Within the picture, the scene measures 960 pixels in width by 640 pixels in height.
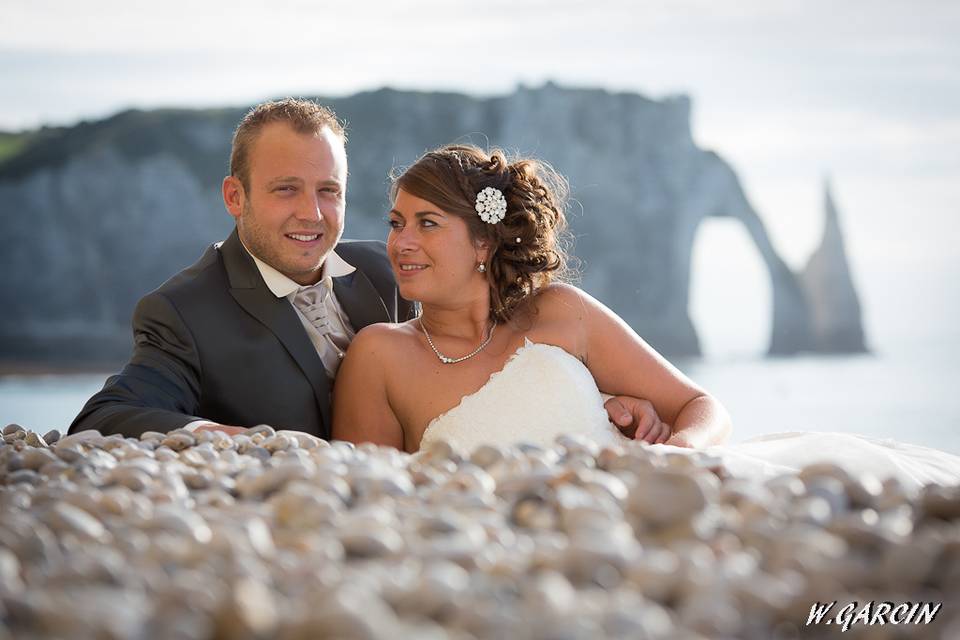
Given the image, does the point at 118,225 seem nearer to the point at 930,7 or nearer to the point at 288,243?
the point at 930,7

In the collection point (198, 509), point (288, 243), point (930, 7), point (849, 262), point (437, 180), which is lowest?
point (849, 262)

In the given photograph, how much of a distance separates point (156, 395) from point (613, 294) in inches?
1175

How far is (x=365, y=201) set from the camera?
31469 millimetres

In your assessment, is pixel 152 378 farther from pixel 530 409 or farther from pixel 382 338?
pixel 530 409

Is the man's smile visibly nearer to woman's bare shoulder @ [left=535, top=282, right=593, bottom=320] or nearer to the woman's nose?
the woman's nose

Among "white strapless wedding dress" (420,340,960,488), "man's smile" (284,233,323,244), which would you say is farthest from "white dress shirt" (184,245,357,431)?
"white strapless wedding dress" (420,340,960,488)

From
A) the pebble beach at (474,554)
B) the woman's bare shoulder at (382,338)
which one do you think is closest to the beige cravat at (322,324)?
the woman's bare shoulder at (382,338)

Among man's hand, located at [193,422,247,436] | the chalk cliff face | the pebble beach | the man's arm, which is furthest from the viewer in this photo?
the chalk cliff face

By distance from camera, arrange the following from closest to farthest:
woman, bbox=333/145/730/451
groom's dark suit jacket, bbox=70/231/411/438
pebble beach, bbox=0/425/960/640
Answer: pebble beach, bbox=0/425/960/640, groom's dark suit jacket, bbox=70/231/411/438, woman, bbox=333/145/730/451

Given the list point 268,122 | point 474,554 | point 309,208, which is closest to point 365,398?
point 309,208

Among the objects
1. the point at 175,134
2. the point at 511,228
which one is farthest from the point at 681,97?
the point at 511,228

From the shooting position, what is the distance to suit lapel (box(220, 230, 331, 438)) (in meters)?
2.90

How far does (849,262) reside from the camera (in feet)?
110

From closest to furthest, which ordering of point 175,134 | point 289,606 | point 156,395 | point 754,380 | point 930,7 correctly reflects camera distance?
1. point 289,606
2. point 156,395
3. point 930,7
4. point 754,380
5. point 175,134
